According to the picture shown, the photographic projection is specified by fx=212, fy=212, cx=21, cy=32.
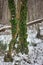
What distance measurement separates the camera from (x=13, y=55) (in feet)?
13.1

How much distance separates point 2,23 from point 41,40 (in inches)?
70.8

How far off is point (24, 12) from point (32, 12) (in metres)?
3.17

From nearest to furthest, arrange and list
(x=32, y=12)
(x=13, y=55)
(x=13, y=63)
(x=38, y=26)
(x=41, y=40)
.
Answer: (x=13, y=63), (x=13, y=55), (x=41, y=40), (x=38, y=26), (x=32, y=12)

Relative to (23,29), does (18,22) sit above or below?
above

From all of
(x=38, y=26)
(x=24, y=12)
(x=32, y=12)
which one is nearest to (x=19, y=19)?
(x=24, y=12)

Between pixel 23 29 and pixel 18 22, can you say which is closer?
pixel 18 22

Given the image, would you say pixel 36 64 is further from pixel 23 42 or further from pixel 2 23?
pixel 2 23

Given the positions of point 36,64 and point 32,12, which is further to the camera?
point 32,12

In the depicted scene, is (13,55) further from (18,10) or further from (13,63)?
(18,10)

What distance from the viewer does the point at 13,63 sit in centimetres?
373

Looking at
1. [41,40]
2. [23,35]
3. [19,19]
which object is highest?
[19,19]

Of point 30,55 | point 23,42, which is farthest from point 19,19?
point 30,55

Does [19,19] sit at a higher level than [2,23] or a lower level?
higher

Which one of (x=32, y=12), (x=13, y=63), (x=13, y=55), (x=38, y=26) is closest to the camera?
(x=13, y=63)
